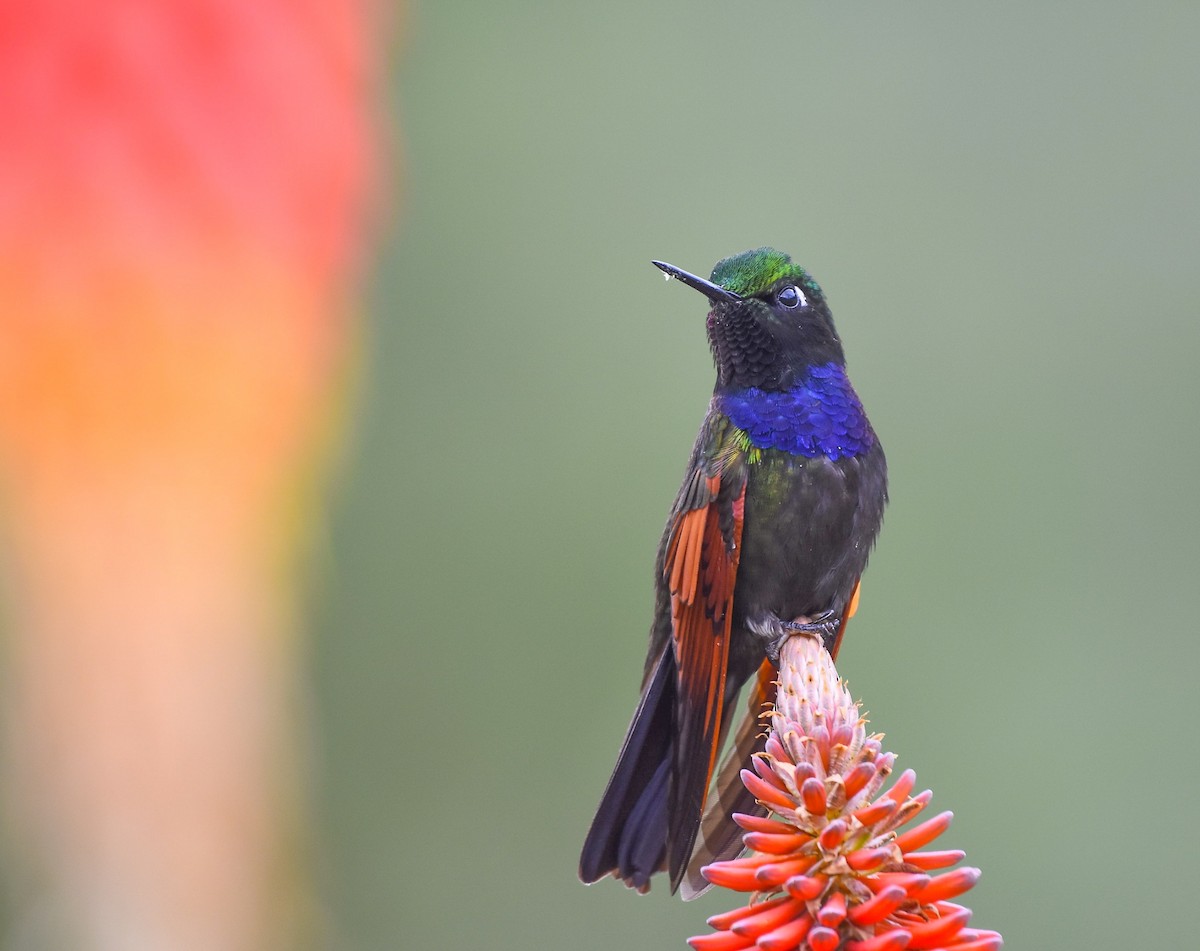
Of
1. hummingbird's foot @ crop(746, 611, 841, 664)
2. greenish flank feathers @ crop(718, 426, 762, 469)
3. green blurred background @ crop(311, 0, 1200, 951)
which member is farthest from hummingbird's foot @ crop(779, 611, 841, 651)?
green blurred background @ crop(311, 0, 1200, 951)

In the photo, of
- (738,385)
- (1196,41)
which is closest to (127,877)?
(738,385)

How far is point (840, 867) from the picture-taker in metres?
0.57

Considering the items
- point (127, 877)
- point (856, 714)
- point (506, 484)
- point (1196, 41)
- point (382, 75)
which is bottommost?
point (127, 877)

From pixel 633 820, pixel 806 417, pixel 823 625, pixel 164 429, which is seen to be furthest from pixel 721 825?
pixel 164 429

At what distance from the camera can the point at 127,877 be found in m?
1.42

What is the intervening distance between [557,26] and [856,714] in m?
1.36

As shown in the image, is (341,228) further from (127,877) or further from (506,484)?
(127,877)

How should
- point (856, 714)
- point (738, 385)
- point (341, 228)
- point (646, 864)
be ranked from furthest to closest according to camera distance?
1. point (341, 228)
2. point (738, 385)
3. point (646, 864)
4. point (856, 714)

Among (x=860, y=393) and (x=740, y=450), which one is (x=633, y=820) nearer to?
(x=740, y=450)

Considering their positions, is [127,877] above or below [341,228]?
below

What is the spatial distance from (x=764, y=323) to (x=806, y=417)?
76mm

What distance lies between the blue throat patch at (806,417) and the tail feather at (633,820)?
9.3 inches

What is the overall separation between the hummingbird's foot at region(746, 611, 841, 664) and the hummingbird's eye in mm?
240

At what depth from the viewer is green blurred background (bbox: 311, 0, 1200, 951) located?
1.71m
